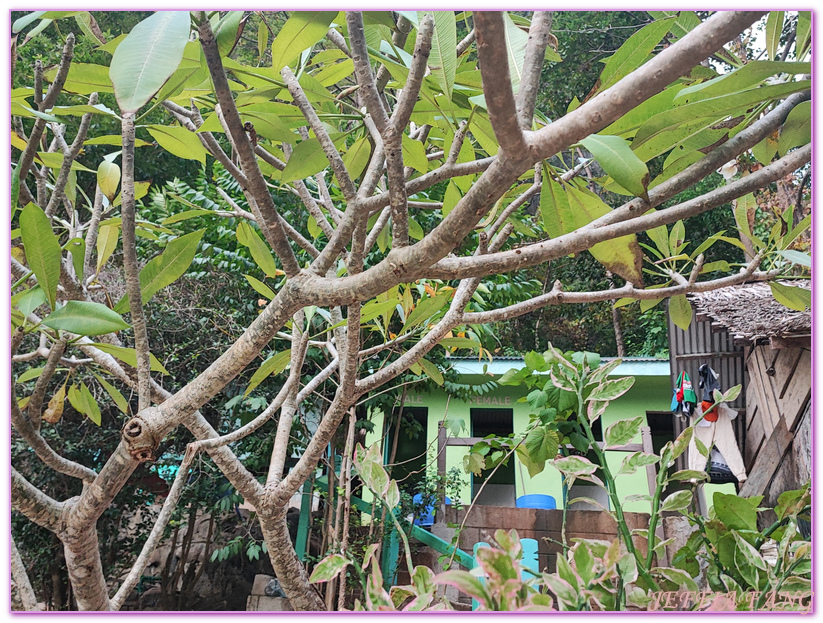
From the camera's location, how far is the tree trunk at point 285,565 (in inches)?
41.4

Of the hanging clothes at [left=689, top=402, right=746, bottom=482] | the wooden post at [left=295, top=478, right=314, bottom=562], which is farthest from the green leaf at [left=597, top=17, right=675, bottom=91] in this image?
the hanging clothes at [left=689, top=402, right=746, bottom=482]

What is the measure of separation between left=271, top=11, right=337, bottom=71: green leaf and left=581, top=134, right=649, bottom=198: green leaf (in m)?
0.36

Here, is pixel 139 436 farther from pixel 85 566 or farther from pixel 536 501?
pixel 536 501

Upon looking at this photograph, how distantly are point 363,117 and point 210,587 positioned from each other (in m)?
4.26

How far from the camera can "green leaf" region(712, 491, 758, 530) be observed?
699 millimetres

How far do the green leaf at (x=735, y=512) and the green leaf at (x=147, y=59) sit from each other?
78cm

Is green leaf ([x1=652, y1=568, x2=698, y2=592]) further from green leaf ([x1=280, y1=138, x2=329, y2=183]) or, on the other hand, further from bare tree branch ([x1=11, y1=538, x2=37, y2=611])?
bare tree branch ([x1=11, y1=538, x2=37, y2=611])

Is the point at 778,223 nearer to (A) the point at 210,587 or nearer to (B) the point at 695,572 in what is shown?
(B) the point at 695,572

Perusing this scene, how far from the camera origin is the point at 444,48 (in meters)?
0.63

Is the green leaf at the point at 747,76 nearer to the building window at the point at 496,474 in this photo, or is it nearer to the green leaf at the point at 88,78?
the green leaf at the point at 88,78

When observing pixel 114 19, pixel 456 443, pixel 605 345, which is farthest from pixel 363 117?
pixel 605 345

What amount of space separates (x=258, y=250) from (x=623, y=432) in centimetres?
74

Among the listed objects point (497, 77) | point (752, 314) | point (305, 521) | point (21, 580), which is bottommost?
point (305, 521)

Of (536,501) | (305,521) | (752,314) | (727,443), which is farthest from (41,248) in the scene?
(536,501)
